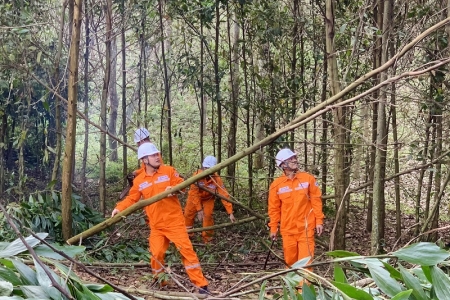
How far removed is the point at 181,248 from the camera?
219 inches

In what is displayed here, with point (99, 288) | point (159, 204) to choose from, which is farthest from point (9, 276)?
point (159, 204)

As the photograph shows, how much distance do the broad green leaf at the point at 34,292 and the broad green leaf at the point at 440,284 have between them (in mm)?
1120

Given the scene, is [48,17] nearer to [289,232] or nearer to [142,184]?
[142,184]

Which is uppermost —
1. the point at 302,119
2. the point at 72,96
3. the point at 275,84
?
the point at 275,84

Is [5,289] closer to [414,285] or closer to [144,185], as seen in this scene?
[414,285]

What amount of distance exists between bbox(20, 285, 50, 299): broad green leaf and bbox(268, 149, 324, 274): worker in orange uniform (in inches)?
192

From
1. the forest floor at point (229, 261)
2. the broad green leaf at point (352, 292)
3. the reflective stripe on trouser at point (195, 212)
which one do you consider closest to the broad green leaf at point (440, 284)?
the broad green leaf at point (352, 292)

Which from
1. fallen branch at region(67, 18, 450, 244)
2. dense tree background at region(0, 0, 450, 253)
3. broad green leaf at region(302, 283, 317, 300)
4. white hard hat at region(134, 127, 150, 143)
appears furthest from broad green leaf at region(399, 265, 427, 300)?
white hard hat at region(134, 127, 150, 143)

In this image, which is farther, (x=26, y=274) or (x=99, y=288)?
(x=99, y=288)

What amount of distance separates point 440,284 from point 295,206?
14.7 feet

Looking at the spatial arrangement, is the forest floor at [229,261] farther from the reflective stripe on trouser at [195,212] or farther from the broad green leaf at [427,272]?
the broad green leaf at [427,272]

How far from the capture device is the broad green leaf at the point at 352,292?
4.88 ft

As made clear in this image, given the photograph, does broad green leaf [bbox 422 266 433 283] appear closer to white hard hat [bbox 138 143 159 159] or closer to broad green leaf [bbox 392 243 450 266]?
broad green leaf [bbox 392 243 450 266]

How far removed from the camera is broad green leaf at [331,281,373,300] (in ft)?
4.88
